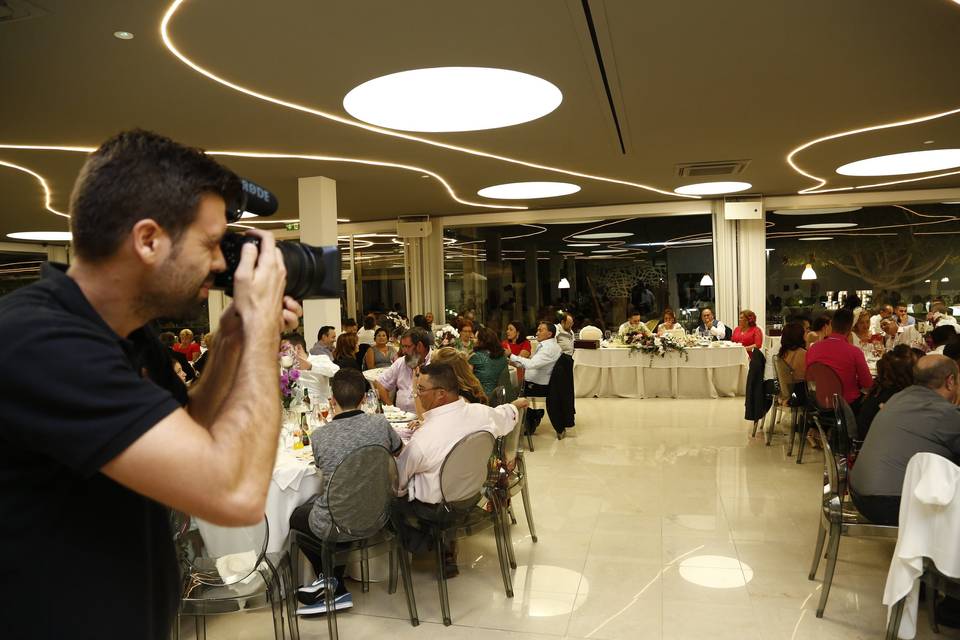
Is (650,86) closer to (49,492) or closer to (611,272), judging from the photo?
(49,492)

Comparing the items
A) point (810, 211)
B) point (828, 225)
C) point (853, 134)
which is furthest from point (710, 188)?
point (828, 225)

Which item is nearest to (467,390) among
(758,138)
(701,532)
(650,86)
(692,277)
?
(701,532)

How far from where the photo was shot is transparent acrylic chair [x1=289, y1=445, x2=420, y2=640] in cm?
322

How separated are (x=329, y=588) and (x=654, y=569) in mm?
1881

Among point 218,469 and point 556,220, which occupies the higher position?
point 556,220

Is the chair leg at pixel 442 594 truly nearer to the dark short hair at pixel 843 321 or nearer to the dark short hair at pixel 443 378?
the dark short hair at pixel 443 378

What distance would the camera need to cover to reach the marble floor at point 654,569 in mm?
3438

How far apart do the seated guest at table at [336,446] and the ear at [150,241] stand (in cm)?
255

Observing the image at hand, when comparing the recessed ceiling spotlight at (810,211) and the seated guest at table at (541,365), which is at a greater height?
the recessed ceiling spotlight at (810,211)

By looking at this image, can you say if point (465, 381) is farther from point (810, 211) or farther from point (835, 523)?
point (810, 211)

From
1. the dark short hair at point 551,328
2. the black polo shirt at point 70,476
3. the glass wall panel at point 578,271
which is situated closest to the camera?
the black polo shirt at point 70,476

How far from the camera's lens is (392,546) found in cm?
356

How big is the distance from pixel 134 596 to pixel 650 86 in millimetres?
5214

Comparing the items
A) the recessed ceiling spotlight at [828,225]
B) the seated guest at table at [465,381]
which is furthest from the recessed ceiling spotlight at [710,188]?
the seated guest at table at [465,381]
